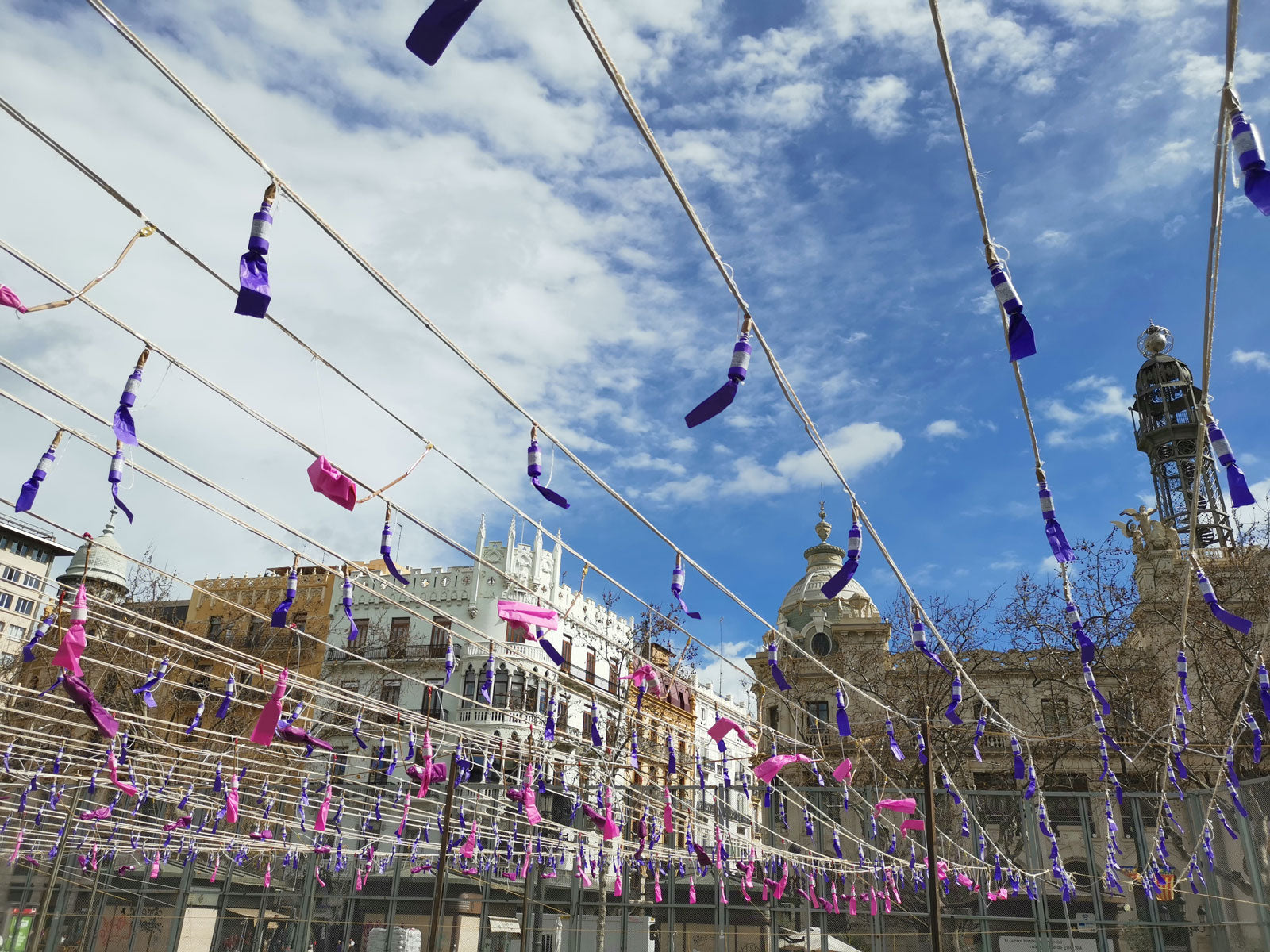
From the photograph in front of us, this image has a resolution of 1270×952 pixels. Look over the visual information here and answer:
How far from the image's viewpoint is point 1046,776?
25.6 m

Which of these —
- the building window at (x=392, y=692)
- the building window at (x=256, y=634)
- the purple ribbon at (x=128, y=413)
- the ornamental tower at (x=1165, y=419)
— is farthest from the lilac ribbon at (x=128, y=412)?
the ornamental tower at (x=1165, y=419)

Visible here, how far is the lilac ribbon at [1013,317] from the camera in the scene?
3.32 m

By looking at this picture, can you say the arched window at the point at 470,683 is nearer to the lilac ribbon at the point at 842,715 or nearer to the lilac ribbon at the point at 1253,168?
the lilac ribbon at the point at 842,715

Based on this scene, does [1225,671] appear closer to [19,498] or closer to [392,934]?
[392,934]

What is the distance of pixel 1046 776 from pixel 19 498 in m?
26.5

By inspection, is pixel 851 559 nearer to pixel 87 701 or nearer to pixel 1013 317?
pixel 1013 317

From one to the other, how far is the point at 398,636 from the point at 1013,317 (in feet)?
117

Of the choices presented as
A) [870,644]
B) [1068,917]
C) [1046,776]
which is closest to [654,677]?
[1068,917]

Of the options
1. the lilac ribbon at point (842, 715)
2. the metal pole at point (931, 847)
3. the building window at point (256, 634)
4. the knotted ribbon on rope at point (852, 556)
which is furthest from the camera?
the building window at point (256, 634)

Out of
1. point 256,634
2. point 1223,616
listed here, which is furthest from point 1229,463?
point 256,634

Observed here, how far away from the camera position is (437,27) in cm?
226

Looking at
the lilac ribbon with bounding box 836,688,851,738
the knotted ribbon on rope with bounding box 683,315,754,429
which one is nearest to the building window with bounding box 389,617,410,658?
the lilac ribbon with bounding box 836,688,851,738

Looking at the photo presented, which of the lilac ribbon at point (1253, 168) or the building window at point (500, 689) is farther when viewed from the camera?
the building window at point (500, 689)

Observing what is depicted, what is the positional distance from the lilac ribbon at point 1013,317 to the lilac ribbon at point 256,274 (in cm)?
258
